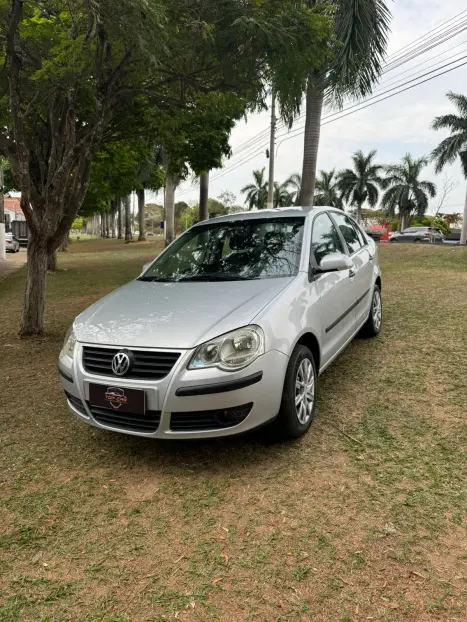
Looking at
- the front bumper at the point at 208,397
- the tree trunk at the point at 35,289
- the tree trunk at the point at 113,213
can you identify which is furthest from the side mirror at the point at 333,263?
the tree trunk at the point at 113,213

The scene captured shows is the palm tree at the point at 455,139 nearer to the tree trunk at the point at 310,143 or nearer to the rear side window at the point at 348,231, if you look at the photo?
the tree trunk at the point at 310,143

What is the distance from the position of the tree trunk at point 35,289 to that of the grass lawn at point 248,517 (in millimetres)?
2193

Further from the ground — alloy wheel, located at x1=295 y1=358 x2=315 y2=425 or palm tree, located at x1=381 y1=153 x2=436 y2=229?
palm tree, located at x1=381 y1=153 x2=436 y2=229

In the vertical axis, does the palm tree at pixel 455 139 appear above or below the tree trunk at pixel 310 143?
above

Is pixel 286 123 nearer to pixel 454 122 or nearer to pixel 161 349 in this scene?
pixel 161 349

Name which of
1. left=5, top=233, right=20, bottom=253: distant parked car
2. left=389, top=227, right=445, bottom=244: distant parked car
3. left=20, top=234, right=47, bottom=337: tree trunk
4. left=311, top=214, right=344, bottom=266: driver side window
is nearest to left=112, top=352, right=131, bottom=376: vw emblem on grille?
left=311, top=214, right=344, bottom=266: driver side window

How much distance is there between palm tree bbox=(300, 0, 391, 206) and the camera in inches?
466

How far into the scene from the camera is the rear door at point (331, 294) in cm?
371

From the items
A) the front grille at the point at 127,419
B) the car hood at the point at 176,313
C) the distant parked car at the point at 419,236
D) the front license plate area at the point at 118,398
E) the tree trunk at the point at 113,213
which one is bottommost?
the front grille at the point at 127,419

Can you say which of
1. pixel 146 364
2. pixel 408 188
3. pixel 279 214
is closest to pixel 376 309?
pixel 279 214

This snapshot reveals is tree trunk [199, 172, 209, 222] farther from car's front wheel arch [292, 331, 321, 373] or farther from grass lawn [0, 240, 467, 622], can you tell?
car's front wheel arch [292, 331, 321, 373]

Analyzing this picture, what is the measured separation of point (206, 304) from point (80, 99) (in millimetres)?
5163

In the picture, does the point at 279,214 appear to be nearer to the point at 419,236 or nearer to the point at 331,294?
the point at 331,294

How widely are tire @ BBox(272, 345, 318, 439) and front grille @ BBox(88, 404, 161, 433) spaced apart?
2.54 feet
